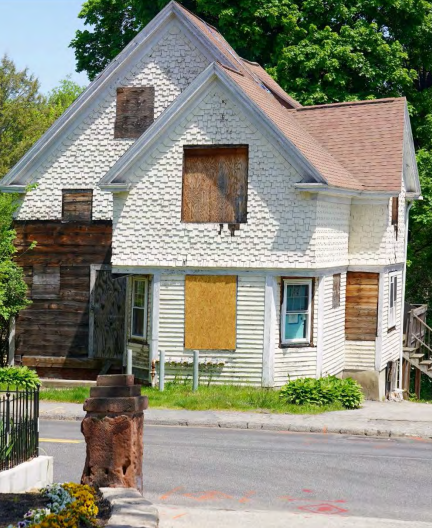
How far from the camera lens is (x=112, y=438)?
12.7 metres

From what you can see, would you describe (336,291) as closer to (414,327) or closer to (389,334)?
(389,334)

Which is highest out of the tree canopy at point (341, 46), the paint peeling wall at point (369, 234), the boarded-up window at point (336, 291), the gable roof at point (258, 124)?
the tree canopy at point (341, 46)

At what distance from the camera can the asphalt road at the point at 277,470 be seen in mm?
13977

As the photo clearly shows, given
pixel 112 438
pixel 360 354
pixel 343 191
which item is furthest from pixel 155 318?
pixel 112 438

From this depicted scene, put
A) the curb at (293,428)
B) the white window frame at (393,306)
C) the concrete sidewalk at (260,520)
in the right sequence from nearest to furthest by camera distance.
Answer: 1. the concrete sidewalk at (260,520)
2. the curb at (293,428)
3. the white window frame at (393,306)

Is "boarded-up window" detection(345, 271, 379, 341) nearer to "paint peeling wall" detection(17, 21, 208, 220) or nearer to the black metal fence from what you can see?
"paint peeling wall" detection(17, 21, 208, 220)

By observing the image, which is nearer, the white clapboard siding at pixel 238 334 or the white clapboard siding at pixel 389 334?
the white clapboard siding at pixel 238 334

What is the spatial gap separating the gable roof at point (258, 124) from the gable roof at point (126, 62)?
2002 millimetres

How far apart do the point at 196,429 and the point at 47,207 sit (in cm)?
1144

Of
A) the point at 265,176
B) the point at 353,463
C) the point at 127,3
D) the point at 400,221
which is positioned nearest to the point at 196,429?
the point at 353,463

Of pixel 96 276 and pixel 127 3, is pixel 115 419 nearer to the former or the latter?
pixel 96 276

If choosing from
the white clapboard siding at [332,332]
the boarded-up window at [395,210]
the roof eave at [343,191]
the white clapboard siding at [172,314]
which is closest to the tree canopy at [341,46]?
the boarded-up window at [395,210]

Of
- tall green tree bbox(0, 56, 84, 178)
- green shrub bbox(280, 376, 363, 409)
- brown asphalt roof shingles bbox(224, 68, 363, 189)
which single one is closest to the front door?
brown asphalt roof shingles bbox(224, 68, 363, 189)

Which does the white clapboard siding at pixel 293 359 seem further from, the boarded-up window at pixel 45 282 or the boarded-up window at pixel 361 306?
the boarded-up window at pixel 45 282
